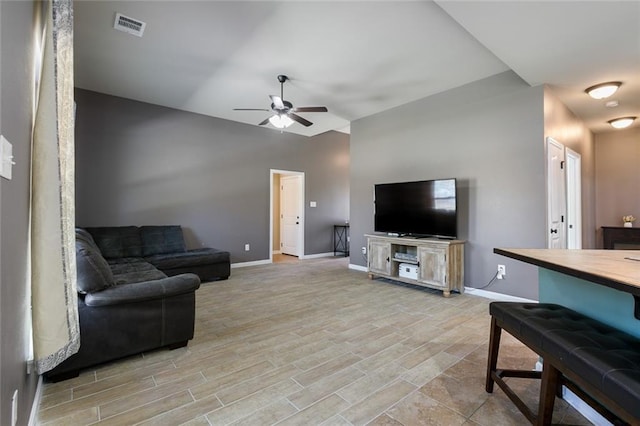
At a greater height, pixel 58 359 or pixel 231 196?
pixel 231 196

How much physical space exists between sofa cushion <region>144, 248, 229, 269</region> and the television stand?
2.54 metres

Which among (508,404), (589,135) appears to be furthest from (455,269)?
(589,135)

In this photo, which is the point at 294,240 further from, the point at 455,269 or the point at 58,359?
the point at 58,359

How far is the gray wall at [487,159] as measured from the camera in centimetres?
359

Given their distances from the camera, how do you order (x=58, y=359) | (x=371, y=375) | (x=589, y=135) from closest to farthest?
(x=58, y=359) < (x=371, y=375) < (x=589, y=135)

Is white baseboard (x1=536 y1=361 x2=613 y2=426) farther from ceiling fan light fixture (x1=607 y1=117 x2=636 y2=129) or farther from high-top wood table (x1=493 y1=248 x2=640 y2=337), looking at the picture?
ceiling fan light fixture (x1=607 y1=117 x2=636 y2=129)

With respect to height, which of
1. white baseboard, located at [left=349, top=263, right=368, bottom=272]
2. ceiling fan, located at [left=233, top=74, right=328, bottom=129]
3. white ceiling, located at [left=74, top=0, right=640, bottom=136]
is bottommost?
white baseboard, located at [left=349, top=263, right=368, bottom=272]

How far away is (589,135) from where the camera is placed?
225 inches

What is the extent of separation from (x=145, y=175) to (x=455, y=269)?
16.7ft

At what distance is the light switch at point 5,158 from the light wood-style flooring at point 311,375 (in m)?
1.36

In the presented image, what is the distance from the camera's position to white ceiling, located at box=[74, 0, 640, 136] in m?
2.53

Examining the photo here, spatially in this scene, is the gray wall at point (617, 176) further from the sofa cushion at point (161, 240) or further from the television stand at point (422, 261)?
the sofa cushion at point (161, 240)

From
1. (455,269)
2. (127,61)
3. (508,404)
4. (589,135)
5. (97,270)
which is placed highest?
(127,61)

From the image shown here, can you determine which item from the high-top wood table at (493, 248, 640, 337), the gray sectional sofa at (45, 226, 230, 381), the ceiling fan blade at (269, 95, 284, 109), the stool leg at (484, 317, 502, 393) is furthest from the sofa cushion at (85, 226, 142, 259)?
the high-top wood table at (493, 248, 640, 337)
